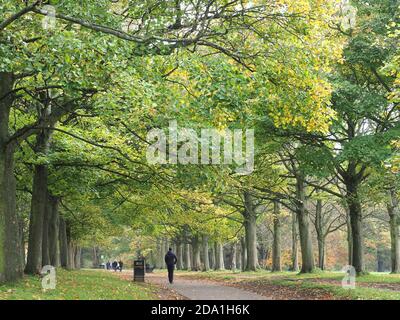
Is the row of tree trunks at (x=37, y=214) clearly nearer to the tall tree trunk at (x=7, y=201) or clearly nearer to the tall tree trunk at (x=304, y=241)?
the tall tree trunk at (x=7, y=201)

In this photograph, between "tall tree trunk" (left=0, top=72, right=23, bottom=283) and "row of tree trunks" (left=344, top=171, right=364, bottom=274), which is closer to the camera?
"tall tree trunk" (left=0, top=72, right=23, bottom=283)

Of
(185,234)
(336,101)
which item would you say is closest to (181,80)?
(336,101)

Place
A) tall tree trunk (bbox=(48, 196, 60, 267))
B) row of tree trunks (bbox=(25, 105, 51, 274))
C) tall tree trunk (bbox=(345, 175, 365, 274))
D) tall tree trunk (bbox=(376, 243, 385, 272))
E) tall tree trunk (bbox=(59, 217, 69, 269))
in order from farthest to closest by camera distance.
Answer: tall tree trunk (bbox=(376, 243, 385, 272)), tall tree trunk (bbox=(59, 217, 69, 269)), tall tree trunk (bbox=(48, 196, 60, 267)), tall tree trunk (bbox=(345, 175, 365, 274)), row of tree trunks (bbox=(25, 105, 51, 274))

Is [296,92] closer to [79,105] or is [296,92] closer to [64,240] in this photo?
[79,105]

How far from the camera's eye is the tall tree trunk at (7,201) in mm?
12336

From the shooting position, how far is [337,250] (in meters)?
67.8

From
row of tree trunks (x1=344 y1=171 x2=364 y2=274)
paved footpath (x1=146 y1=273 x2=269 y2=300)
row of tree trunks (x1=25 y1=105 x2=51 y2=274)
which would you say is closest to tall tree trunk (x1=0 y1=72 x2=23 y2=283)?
row of tree trunks (x1=25 y1=105 x2=51 y2=274)

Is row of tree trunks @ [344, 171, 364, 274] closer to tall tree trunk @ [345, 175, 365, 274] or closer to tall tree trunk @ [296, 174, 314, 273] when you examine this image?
tall tree trunk @ [345, 175, 365, 274]

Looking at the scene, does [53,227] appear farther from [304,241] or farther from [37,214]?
[304,241]

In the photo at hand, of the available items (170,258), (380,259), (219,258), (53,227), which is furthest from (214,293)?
(380,259)

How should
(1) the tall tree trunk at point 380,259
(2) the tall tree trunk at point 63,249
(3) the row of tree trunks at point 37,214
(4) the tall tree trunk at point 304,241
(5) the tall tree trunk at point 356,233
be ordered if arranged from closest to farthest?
(3) the row of tree trunks at point 37,214, (5) the tall tree trunk at point 356,233, (4) the tall tree trunk at point 304,241, (2) the tall tree trunk at point 63,249, (1) the tall tree trunk at point 380,259

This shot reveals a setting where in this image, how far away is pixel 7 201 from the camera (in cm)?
1264

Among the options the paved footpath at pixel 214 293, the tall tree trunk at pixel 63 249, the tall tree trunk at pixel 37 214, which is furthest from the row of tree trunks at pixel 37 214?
the tall tree trunk at pixel 63 249

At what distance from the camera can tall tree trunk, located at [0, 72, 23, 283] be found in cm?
1234
